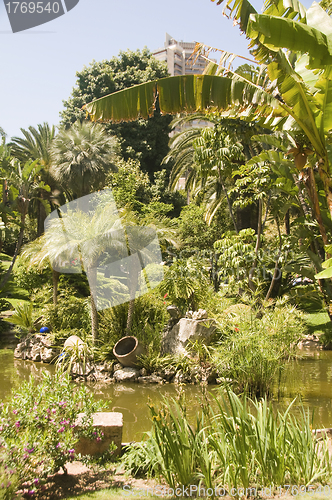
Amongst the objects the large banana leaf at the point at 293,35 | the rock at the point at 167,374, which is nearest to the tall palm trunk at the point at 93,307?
the rock at the point at 167,374

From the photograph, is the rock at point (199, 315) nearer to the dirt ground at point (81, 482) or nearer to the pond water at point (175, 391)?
the pond water at point (175, 391)

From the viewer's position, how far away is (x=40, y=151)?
24.6 metres

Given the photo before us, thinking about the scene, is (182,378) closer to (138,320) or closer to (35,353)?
(138,320)

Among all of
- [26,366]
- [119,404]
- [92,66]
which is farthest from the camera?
[92,66]

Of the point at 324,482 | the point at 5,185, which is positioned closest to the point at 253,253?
the point at 324,482

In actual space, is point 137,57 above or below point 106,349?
above

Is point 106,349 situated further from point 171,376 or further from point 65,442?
point 65,442

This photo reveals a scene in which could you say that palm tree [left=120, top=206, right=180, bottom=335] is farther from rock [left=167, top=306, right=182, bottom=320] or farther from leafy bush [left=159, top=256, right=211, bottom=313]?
rock [left=167, top=306, right=182, bottom=320]

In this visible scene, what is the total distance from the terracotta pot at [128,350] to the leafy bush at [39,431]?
601cm

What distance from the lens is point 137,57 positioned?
32844mm

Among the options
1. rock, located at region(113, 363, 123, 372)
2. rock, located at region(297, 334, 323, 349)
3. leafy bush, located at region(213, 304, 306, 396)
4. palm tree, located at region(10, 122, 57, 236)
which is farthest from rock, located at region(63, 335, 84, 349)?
palm tree, located at region(10, 122, 57, 236)

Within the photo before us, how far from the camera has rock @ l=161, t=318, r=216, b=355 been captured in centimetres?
925

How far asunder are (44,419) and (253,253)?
900cm

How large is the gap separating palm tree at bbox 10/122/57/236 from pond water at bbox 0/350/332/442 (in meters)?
14.9
